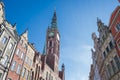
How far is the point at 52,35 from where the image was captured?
207 ft

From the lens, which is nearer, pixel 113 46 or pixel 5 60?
pixel 113 46

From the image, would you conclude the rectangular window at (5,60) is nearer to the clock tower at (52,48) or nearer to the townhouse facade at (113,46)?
the townhouse facade at (113,46)

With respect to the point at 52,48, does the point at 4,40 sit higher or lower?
lower

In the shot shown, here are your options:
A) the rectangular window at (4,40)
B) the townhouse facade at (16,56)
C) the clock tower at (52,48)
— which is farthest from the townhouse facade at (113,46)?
the clock tower at (52,48)

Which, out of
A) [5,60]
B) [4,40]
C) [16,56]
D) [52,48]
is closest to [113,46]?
[16,56]

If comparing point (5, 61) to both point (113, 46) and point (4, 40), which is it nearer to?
point (4, 40)

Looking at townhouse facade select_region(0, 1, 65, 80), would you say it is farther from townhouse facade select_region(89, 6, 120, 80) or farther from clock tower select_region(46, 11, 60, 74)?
townhouse facade select_region(89, 6, 120, 80)

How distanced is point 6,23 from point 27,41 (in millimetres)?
7885

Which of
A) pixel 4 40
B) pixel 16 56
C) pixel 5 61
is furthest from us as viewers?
pixel 16 56

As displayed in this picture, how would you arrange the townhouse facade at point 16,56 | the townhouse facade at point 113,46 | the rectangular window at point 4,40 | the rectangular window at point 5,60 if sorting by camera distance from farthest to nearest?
the rectangular window at point 4,40 < the townhouse facade at point 16,56 < the rectangular window at point 5,60 < the townhouse facade at point 113,46

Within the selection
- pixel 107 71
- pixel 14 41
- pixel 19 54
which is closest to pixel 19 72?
pixel 19 54

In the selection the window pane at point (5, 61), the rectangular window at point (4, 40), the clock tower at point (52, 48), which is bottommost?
the window pane at point (5, 61)

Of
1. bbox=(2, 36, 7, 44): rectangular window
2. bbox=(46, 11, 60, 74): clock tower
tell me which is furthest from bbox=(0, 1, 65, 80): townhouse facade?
bbox=(46, 11, 60, 74): clock tower

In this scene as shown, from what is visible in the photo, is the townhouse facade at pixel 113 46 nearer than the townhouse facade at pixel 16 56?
Yes
